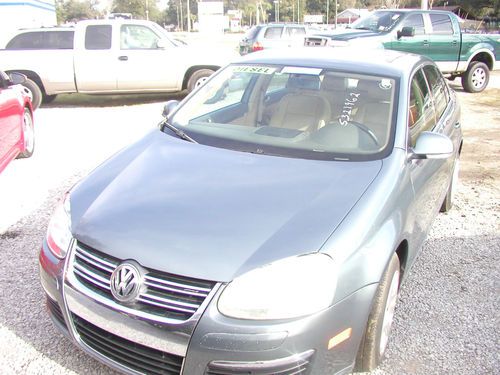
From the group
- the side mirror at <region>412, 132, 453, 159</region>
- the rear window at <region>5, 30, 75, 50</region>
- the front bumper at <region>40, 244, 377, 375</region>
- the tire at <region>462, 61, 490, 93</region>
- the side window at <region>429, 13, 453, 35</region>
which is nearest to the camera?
the front bumper at <region>40, 244, 377, 375</region>

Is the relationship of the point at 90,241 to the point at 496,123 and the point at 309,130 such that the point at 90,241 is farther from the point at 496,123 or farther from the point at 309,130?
the point at 496,123

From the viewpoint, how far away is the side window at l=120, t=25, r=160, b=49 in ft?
34.1

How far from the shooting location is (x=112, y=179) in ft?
9.40

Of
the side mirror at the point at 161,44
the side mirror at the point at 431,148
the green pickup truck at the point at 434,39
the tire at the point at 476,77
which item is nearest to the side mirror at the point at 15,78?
the side mirror at the point at 431,148

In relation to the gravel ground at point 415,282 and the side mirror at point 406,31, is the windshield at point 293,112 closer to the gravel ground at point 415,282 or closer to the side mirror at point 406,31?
the gravel ground at point 415,282

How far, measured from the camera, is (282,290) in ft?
6.75

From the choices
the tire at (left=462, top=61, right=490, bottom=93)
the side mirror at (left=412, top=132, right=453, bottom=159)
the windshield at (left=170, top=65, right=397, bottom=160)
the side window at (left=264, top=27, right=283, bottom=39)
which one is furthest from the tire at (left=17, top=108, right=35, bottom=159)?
the side window at (left=264, top=27, right=283, bottom=39)

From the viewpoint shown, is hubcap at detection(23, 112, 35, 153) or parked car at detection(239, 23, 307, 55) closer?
hubcap at detection(23, 112, 35, 153)

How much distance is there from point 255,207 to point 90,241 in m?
0.80

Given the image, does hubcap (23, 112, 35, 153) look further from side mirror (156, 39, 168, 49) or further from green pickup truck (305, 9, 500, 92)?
green pickup truck (305, 9, 500, 92)

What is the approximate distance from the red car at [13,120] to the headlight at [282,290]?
4.06 m

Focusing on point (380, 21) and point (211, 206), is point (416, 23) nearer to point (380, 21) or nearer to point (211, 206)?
point (380, 21)

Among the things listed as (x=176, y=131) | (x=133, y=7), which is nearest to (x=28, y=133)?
(x=176, y=131)

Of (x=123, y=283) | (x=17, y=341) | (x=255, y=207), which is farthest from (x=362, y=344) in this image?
(x=17, y=341)
